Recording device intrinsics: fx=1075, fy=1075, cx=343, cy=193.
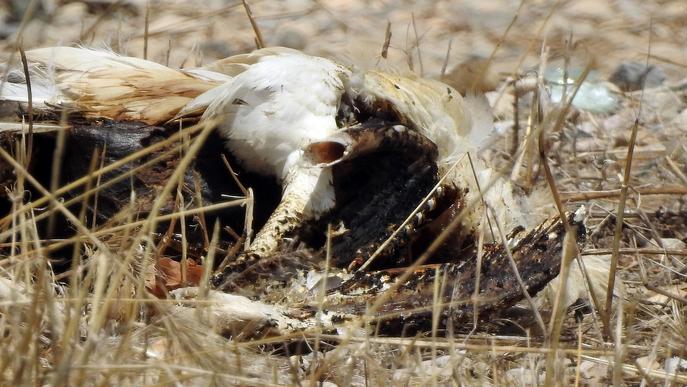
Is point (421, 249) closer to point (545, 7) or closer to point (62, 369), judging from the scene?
point (62, 369)

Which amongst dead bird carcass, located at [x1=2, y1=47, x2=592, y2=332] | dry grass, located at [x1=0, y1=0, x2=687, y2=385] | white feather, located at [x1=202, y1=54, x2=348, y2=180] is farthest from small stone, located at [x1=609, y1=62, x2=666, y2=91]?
white feather, located at [x1=202, y1=54, x2=348, y2=180]

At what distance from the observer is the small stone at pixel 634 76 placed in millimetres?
4469

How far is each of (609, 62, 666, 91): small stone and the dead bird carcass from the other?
1.94 meters

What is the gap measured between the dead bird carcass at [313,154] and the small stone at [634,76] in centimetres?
194

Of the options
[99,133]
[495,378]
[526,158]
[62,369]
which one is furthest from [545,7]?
[62,369]

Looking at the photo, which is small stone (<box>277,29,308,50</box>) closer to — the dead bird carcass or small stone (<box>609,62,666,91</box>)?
small stone (<box>609,62,666,91</box>)

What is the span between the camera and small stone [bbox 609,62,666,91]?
14.7ft

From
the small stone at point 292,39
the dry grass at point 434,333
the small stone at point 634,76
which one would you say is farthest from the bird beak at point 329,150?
the small stone at point 292,39

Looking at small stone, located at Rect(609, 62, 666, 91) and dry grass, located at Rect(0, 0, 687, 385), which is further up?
small stone, located at Rect(609, 62, 666, 91)

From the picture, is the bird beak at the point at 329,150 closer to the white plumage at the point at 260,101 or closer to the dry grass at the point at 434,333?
the white plumage at the point at 260,101

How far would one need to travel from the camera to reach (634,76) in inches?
177

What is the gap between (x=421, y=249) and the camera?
268 centimetres

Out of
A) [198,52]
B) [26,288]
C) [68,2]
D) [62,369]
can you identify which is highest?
[68,2]

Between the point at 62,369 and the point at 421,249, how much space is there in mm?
1508
